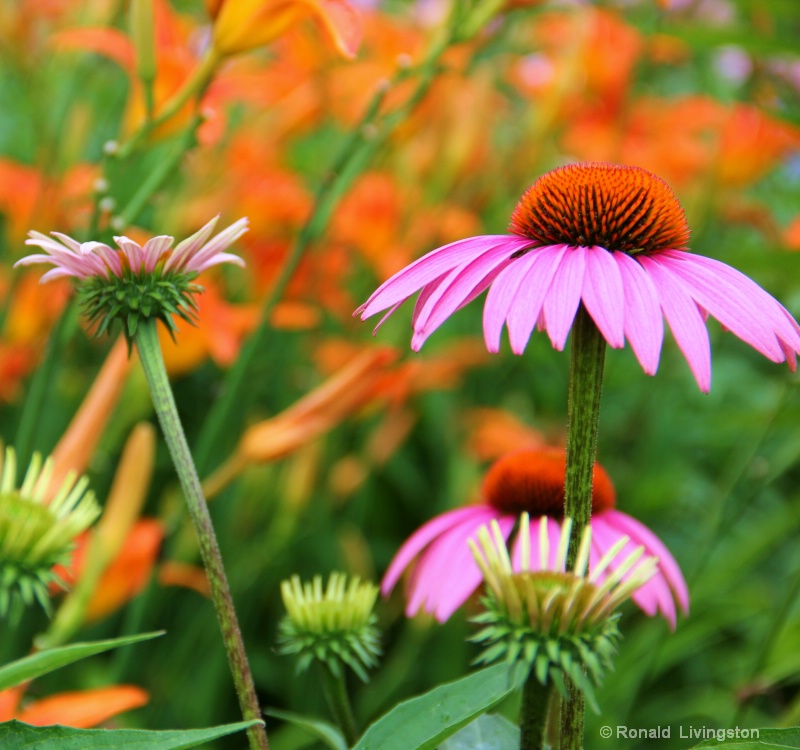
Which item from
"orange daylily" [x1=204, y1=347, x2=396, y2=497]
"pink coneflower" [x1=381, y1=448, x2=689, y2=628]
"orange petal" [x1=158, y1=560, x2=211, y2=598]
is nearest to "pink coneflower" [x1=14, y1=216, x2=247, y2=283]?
"pink coneflower" [x1=381, y1=448, x2=689, y2=628]

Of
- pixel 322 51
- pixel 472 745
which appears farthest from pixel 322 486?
pixel 472 745

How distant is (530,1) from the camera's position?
84cm

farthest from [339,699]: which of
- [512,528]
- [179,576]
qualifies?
Answer: [179,576]

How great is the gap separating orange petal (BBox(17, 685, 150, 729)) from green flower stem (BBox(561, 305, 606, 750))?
0.27 meters

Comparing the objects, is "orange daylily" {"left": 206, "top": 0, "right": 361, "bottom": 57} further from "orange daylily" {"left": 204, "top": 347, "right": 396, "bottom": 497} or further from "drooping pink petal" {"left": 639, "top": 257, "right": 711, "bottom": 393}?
"drooping pink petal" {"left": 639, "top": 257, "right": 711, "bottom": 393}

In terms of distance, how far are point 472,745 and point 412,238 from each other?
3.25ft

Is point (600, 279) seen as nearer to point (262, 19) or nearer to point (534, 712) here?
point (534, 712)

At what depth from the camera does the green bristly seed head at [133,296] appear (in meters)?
0.41

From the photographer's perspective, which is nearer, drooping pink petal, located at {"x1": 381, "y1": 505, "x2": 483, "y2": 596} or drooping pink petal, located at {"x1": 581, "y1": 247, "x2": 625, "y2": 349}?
drooping pink petal, located at {"x1": 581, "y1": 247, "x2": 625, "y2": 349}

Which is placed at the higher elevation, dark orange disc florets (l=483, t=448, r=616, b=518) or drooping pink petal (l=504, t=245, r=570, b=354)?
drooping pink petal (l=504, t=245, r=570, b=354)

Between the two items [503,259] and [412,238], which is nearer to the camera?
[503,259]

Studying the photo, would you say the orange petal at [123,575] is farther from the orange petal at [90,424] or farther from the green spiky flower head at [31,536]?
the green spiky flower head at [31,536]

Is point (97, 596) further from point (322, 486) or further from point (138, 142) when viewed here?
point (322, 486)

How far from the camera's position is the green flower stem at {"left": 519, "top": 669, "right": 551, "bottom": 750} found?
36cm
